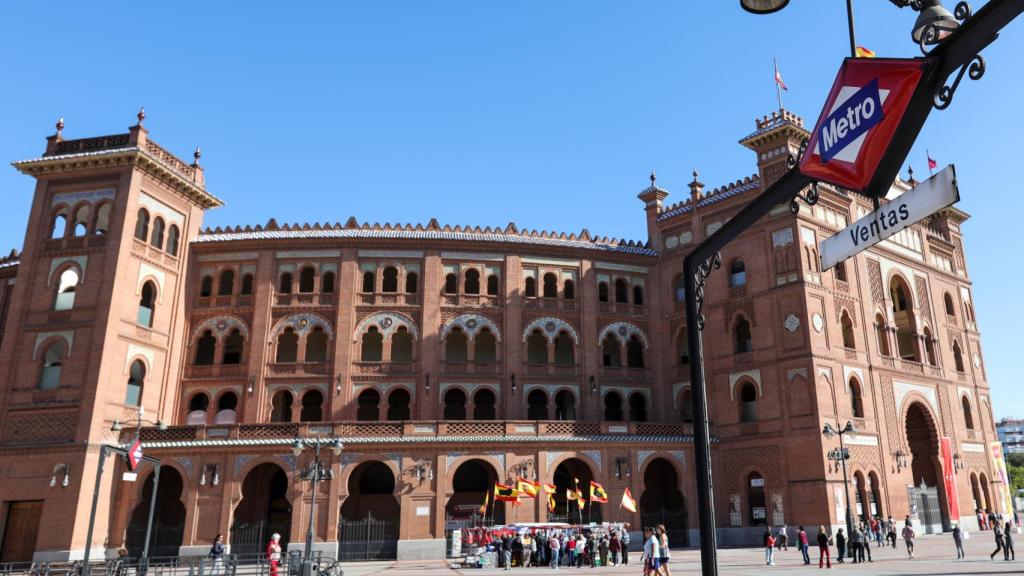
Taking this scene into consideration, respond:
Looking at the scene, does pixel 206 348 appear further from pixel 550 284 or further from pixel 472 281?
pixel 550 284

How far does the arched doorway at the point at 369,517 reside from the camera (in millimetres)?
32406

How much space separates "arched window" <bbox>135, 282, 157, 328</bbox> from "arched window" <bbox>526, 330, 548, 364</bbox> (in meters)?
19.2

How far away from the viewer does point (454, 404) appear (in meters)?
39.8

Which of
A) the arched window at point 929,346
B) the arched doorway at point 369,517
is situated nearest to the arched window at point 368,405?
the arched doorway at point 369,517

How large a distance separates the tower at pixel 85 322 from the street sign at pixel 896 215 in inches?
1303

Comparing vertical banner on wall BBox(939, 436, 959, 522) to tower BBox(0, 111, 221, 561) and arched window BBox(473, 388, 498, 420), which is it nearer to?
arched window BBox(473, 388, 498, 420)

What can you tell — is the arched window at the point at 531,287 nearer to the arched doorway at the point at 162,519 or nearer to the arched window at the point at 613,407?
the arched window at the point at 613,407

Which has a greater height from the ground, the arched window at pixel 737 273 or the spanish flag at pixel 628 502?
the arched window at pixel 737 273

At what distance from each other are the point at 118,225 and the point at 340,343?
463 inches

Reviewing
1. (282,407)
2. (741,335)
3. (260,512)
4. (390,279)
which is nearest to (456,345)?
(390,279)

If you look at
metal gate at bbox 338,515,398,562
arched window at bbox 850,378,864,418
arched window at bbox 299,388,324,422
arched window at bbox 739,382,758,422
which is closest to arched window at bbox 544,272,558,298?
arched window at bbox 739,382,758,422

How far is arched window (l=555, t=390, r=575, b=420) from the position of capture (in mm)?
40500

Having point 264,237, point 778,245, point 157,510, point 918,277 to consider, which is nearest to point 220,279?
point 264,237

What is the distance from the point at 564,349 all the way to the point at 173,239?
852 inches
